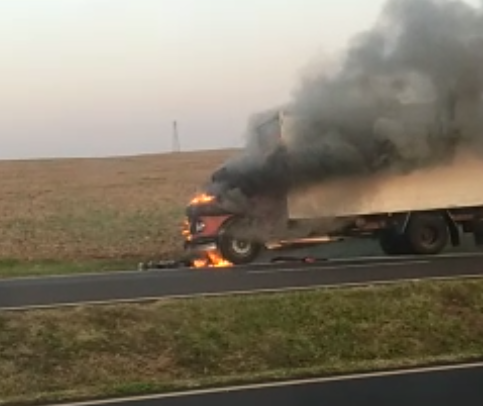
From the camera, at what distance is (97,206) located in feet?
128

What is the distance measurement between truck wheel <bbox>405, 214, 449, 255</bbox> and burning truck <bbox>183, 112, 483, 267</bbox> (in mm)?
21

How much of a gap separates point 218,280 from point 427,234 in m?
7.02

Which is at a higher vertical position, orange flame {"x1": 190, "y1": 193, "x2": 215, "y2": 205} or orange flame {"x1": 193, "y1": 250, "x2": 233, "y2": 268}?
orange flame {"x1": 190, "y1": 193, "x2": 215, "y2": 205}

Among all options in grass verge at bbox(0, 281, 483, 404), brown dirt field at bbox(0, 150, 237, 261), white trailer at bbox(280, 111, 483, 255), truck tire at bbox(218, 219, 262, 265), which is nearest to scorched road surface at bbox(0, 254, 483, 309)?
grass verge at bbox(0, 281, 483, 404)

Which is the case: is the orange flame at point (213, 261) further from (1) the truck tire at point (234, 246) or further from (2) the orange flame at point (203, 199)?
(2) the orange flame at point (203, 199)

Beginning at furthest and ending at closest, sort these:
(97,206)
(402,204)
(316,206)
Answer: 1. (97,206)
2. (402,204)
3. (316,206)

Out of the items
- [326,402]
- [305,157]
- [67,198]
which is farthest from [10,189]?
[326,402]

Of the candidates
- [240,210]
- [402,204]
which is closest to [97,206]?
[240,210]

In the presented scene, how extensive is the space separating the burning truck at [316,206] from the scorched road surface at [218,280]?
169 centimetres

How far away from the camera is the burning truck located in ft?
64.0

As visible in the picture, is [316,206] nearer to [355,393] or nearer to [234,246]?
[234,246]

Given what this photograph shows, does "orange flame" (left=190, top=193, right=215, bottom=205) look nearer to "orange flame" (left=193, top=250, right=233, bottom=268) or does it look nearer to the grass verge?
"orange flame" (left=193, top=250, right=233, bottom=268)

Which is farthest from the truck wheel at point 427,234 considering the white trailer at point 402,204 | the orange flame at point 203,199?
the orange flame at point 203,199

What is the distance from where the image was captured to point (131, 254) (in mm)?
25125
